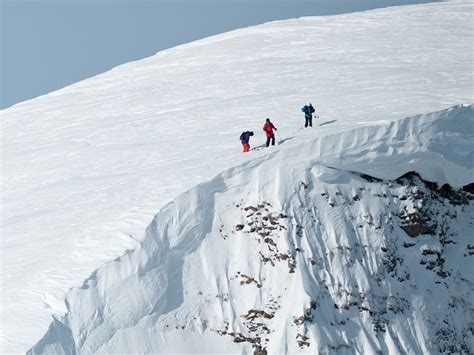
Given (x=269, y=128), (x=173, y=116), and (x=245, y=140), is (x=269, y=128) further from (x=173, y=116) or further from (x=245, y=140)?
(x=173, y=116)

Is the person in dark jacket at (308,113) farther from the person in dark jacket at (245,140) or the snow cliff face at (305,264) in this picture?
the snow cliff face at (305,264)

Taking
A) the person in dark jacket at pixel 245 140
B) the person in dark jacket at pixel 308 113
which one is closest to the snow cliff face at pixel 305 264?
the person in dark jacket at pixel 245 140

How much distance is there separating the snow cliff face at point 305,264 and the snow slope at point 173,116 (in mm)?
590

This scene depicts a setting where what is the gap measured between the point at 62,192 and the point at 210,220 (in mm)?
6791

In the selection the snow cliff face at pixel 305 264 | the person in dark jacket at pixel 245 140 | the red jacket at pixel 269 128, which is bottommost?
the snow cliff face at pixel 305 264

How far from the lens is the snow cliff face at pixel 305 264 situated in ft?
63.3

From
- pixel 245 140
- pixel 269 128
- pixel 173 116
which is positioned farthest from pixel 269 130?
pixel 173 116

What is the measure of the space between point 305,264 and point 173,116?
12954mm

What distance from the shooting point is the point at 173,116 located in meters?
31.3

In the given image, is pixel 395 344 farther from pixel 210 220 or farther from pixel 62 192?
pixel 62 192

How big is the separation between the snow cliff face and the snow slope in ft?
A: 1.94

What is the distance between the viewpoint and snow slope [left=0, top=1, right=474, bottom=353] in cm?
2078

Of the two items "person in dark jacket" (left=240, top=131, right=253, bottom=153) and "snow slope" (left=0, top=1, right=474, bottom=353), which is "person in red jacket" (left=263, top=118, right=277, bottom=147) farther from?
"snow slope" (left=0, top=1, right=474, bottom=353)

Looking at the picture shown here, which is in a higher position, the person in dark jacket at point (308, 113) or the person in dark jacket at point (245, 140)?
the person in dark jacket at point (308, 113)
